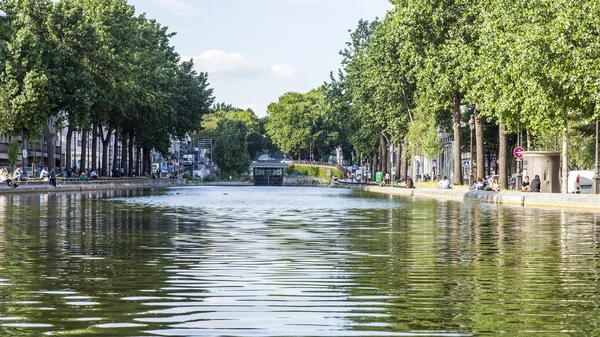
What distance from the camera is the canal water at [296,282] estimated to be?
9.42 metres

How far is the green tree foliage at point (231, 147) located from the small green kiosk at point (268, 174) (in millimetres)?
8707

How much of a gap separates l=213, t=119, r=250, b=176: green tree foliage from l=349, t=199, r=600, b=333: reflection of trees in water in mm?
160609

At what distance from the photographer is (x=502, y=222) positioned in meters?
31.0

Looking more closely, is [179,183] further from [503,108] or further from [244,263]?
[244,263]

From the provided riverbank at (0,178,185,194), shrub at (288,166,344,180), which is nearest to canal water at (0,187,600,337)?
riverbank at (0,178,185,194)

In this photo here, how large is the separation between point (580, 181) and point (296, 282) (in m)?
60.1

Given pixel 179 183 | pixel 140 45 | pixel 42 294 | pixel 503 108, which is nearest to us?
pixel 42 294

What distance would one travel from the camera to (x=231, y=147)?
186750mm

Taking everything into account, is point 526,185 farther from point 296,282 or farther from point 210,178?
point 210,178

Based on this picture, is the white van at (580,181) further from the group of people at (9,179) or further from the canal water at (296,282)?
the canal water at (296,282)

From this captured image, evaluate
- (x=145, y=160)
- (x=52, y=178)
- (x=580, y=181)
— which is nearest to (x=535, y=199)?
(x=580, y=181)

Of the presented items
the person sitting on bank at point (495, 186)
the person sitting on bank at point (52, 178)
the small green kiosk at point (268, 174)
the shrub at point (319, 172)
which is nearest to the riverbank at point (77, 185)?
the person sitting on bank at point (52, 178)

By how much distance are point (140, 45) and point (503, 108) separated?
47983 mm

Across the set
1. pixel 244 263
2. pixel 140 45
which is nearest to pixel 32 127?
pixel 140 45
